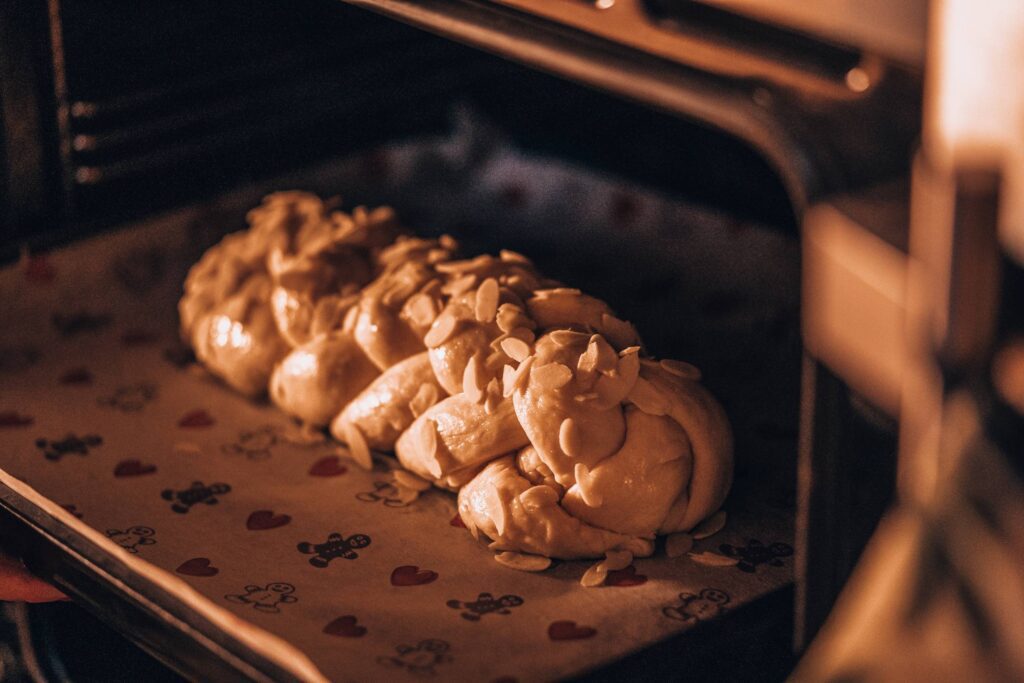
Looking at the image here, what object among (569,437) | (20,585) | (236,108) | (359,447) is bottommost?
(20,585)

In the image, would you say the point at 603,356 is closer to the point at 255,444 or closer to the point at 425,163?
the point at 255,444

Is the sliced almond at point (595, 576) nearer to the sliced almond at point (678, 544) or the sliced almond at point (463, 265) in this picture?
the sliced almond at point (678, 544)

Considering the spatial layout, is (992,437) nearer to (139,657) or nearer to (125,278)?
(139,657)

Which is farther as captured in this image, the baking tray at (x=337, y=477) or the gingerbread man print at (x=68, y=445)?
the gingerbread man print at (x=68, y=445)

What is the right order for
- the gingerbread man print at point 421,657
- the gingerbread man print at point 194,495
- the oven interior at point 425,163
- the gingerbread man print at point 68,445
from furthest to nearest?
the oven interior at point 425,163 → the gingerbread man print at point 68,445 → the gingerbread man print at point 194,495 → the gingerbread man print at point 421,657

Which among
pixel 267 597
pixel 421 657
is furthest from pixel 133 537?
pixel 421 657

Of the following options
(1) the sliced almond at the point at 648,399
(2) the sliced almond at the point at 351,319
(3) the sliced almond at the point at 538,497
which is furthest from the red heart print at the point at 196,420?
(1) the sliced almond at the point at 648,399
